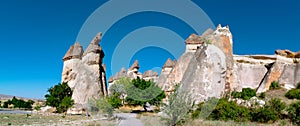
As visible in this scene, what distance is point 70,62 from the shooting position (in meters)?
35.4

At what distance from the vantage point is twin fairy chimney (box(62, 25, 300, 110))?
67.8 feet

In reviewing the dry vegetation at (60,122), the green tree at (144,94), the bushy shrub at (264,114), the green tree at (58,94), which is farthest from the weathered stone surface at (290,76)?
the green tree at (58,94)

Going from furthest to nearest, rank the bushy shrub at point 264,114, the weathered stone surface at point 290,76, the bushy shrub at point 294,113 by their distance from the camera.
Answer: the weathered stone surface at point 290,76
the bushy shrub at point 264,114
the bushy shrub at point 294,113

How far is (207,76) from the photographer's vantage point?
20484 mm

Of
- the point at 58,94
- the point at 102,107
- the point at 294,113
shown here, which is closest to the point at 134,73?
the point at 58,94

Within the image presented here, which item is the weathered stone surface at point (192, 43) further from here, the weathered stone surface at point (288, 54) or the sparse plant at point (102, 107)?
the sparse plant at point (102, 107)

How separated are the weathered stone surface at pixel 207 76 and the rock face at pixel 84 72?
547 inches

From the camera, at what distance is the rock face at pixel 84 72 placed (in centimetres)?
3234

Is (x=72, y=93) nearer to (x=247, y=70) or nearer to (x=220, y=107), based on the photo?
(x=247, y=70)

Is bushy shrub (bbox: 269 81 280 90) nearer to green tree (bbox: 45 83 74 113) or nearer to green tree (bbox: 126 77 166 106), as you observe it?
green tree (bbox: 126 77 166 106)

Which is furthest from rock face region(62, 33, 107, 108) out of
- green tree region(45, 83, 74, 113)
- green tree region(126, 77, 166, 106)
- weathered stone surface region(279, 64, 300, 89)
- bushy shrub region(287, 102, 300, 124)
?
bushy shrub region(287, 102, 300, 124)

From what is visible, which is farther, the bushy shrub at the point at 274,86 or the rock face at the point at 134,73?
the rock face at the point at 134,73

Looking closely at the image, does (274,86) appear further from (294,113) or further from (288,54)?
(294,113)

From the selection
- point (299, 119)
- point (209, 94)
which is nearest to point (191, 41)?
point (209, 94)
